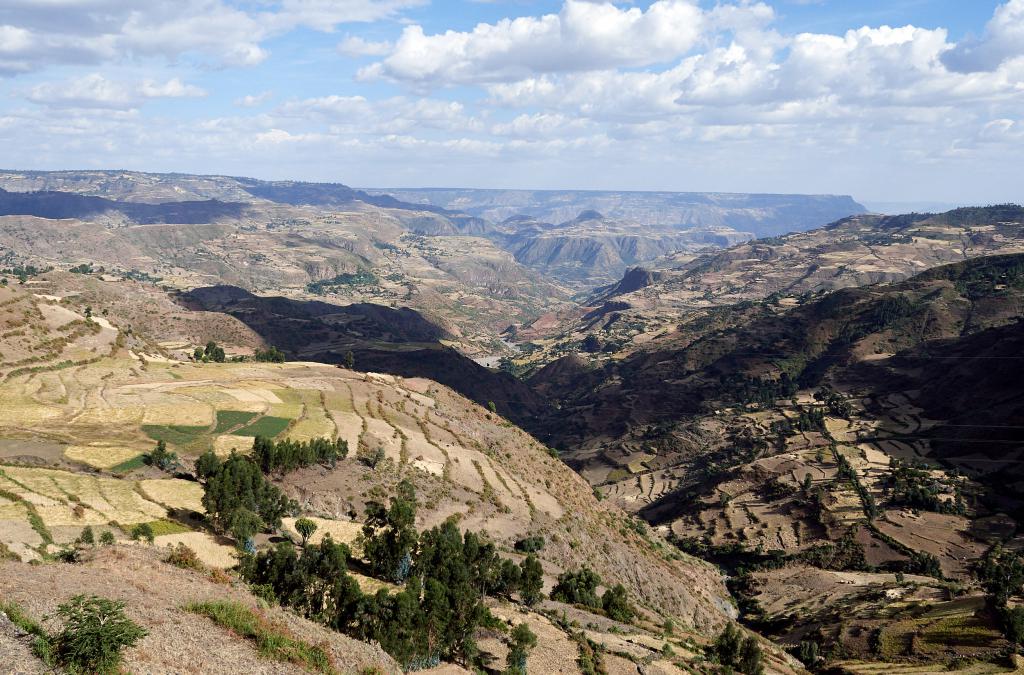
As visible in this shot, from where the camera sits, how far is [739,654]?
6644cm

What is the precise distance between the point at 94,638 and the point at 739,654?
196 ft

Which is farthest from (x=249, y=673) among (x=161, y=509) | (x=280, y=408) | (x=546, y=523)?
A: (x=280, y=408)

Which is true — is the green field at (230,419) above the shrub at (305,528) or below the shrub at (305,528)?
above

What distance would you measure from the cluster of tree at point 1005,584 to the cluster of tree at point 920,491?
16.0 m

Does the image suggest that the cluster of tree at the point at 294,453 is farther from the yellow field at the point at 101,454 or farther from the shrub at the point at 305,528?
the shrub at the point at 305,528

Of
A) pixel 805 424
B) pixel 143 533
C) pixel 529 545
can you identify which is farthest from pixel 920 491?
pixel 143 533

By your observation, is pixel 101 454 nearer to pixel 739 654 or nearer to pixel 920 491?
pixel 739 654

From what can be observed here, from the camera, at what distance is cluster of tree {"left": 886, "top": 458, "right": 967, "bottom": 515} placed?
135 meters

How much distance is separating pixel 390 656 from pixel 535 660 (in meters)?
15.7

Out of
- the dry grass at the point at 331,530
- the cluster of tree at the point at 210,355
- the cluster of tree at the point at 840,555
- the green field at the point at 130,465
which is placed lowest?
the cluster of tree at the point at 840,555

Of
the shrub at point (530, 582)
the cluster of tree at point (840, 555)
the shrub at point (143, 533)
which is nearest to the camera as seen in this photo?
the shrub at point (143, 533)

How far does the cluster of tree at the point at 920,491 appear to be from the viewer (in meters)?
135

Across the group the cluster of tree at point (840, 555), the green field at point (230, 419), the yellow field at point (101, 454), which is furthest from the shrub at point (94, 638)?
the cluster of tree at point (840, 555)

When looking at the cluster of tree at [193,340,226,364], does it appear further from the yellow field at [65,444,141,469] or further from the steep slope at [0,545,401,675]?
the steep slope at [0,545,401,675]
